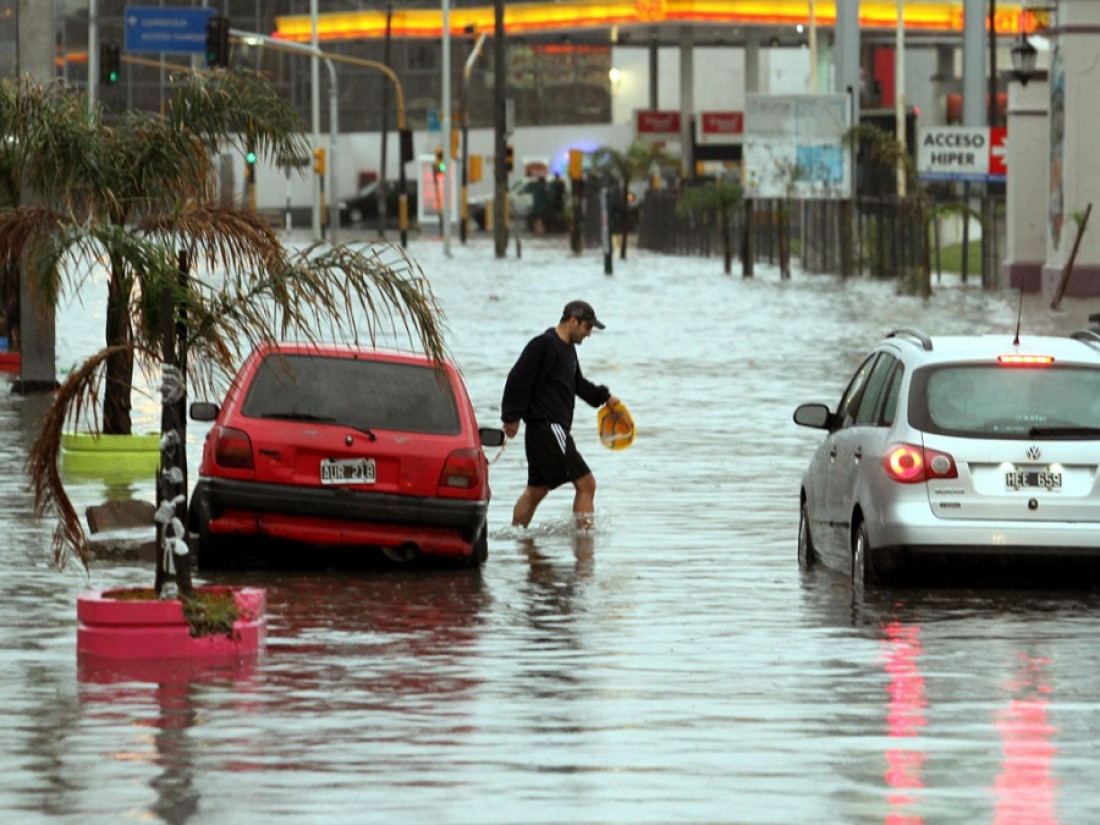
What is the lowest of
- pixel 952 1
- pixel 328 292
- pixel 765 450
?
pixel 765 450

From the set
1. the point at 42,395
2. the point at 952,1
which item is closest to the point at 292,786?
the point at 42,395

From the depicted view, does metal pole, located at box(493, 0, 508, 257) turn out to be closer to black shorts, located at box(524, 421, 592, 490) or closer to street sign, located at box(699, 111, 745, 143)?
street sign, located at box(699, 111, 745, 143)

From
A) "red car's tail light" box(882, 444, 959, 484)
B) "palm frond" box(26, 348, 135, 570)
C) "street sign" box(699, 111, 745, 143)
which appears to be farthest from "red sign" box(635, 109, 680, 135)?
"palm frond" box(26, 348, 135, 570)

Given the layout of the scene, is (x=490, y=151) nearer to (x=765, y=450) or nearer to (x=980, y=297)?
(x=980, y=297)

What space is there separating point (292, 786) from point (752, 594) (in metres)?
5.64

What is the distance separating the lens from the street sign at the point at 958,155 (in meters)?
55.8

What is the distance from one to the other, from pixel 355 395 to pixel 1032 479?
3.61 metres

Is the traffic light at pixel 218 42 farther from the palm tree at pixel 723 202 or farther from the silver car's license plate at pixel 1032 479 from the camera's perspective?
the silver car's license plate at pixel 1032 479

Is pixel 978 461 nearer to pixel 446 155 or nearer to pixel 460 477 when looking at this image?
pixel 460 477

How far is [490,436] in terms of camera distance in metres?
15.8

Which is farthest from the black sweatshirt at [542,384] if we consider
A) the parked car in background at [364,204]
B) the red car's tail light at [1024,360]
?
the parked car in background at [364,204]

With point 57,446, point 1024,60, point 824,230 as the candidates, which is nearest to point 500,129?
point 824,230

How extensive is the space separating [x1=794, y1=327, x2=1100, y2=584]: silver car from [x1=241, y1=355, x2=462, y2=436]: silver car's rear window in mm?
2268

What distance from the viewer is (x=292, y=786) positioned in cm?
849
